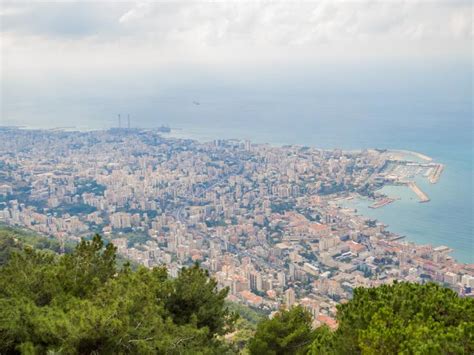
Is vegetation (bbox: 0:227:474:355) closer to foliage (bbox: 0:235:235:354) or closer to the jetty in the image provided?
foliage (bbox: 0:235:235:354)

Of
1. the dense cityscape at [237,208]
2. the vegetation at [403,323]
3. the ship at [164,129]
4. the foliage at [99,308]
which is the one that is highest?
the vegetation at [403,323]

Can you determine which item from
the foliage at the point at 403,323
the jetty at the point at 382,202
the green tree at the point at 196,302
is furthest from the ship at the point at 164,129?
the foliage at the point at 403,323

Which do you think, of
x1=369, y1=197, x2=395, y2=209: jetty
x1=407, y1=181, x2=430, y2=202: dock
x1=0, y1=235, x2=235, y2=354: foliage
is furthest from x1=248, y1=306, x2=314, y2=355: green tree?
x1=407, y1=181, x2=430, y2=202: dock

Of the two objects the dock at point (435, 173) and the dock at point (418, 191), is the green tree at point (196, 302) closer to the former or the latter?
the dock at point (418, 191)

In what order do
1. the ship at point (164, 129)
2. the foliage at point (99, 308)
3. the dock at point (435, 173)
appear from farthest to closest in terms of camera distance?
1. the ship at point (164, 129)
2. the dock at point (435, 173)
3. the foliage at point (99, 308)

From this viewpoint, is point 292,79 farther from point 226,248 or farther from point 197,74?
point 226,248

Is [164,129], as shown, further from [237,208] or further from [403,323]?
[403,323]
